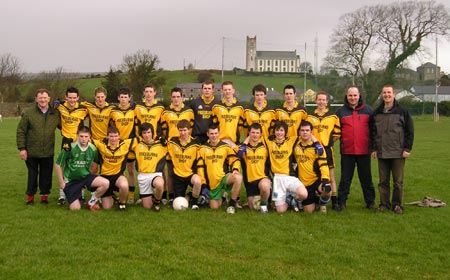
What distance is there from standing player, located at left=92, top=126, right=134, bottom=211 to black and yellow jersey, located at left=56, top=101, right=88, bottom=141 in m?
0.53

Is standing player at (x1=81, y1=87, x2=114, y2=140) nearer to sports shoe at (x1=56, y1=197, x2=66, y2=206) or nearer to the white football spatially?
sports shoe at (x1=56, y1=197, x2=66, y2=206)

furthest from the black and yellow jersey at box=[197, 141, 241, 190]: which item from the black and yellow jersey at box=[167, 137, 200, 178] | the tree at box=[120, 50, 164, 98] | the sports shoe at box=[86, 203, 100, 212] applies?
the tree at box=[120, 50, 164, 98]

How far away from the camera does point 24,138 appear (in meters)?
7.17

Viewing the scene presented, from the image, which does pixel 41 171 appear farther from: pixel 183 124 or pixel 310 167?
pixel 310 167

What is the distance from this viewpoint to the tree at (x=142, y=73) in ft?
180

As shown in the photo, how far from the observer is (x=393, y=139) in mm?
6918

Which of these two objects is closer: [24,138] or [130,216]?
[130,216]

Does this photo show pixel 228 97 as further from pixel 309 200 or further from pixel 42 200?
pixel 42 200

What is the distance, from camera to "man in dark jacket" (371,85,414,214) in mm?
6906

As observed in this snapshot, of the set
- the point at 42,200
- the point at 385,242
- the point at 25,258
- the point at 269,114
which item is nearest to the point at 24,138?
the point at 42,200

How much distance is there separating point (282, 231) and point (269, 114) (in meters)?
2.27

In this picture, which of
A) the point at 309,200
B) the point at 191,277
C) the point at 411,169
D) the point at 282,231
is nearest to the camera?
the point at 191,277

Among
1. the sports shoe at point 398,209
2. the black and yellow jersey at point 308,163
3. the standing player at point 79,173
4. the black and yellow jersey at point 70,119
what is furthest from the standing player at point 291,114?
the black and yellow jersey at point 70,119

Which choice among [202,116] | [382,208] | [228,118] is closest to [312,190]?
[382,208]
